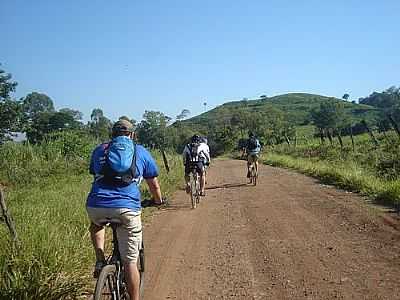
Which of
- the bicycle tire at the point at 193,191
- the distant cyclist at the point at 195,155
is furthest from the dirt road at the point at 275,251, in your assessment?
the distant cyclist at the point at 195,155

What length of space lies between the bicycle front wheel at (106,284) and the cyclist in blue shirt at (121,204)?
109 mm

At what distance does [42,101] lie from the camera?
6875 cm

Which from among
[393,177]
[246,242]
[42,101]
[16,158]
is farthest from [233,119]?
[246,242]

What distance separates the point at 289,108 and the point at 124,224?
137 metres

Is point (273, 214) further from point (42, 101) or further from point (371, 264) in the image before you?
point (42, 101)

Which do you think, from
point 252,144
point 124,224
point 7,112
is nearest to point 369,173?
point 252,144

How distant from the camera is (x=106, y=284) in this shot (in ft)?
14.1

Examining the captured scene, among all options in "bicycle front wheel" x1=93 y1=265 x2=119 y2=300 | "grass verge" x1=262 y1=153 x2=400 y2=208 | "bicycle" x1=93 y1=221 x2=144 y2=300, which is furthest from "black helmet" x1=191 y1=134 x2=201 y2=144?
"bicycle front wheel" x1=93 y1=265 x2=119 y2=300

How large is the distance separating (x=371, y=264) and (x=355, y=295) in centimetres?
132

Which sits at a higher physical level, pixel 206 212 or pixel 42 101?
pixel 42 101

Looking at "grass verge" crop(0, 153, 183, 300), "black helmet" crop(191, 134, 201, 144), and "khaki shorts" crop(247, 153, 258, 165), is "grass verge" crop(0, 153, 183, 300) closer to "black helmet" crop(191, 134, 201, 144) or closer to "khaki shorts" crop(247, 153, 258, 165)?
"black helmet" crop(191, 134, 201, 144)

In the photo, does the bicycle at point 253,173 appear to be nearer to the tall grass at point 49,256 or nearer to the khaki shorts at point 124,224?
the tall grass at point 49,256

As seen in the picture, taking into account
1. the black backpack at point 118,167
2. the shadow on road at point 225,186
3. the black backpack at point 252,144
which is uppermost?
the black backpack at point 118,167

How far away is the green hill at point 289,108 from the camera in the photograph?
336ft
